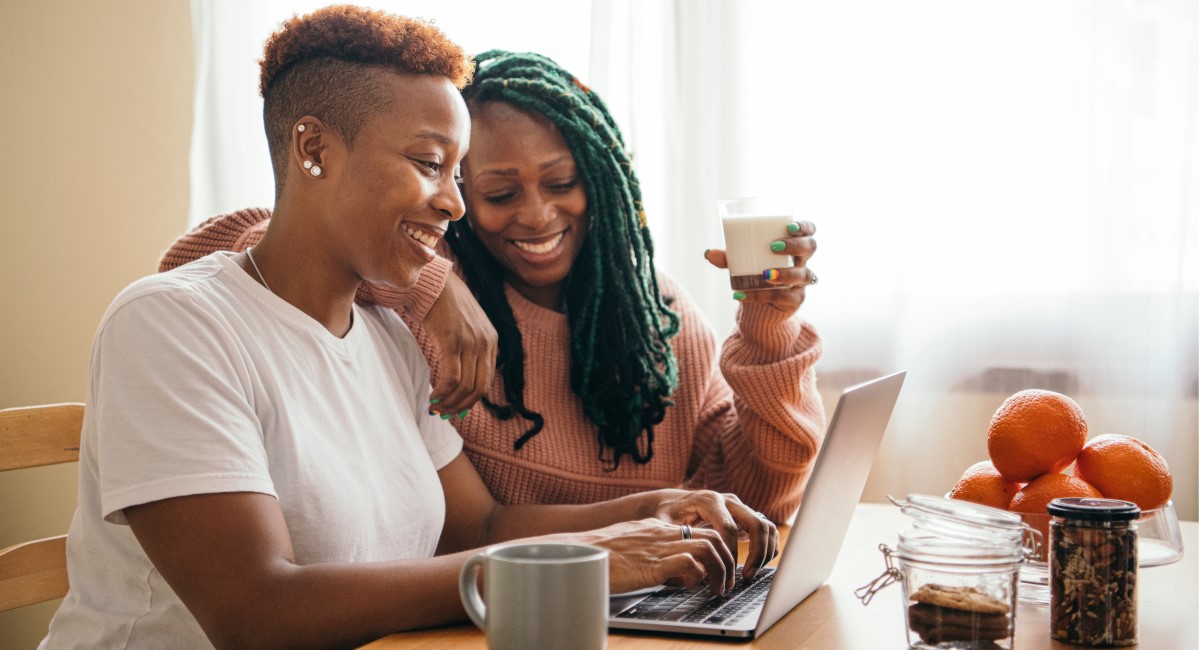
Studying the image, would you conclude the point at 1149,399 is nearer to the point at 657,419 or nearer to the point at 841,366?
the point at 841,366

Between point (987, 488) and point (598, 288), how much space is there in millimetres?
733

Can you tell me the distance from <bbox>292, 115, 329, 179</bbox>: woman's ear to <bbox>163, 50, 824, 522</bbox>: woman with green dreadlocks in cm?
35

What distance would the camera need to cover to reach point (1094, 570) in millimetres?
917

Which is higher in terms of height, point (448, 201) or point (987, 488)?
point (448, 201)

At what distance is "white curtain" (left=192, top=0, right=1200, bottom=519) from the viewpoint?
214 centimetres

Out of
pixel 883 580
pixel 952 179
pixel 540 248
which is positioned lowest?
pixel 883 580

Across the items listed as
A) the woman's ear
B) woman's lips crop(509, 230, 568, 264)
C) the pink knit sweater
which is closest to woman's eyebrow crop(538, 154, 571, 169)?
woman's lips crop(509, 230, 568, 264)

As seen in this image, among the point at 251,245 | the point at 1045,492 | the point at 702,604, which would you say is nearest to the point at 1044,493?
the point at 1045,492

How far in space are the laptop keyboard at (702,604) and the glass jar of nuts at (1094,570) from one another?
0.28 m

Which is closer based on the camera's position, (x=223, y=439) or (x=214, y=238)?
(x=223, y=439)

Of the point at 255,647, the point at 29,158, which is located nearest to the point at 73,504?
the point at 29,158

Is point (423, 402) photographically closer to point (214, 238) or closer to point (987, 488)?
point (214, 238)

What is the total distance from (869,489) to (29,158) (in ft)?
6.48

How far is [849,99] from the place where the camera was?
7.72 ft
